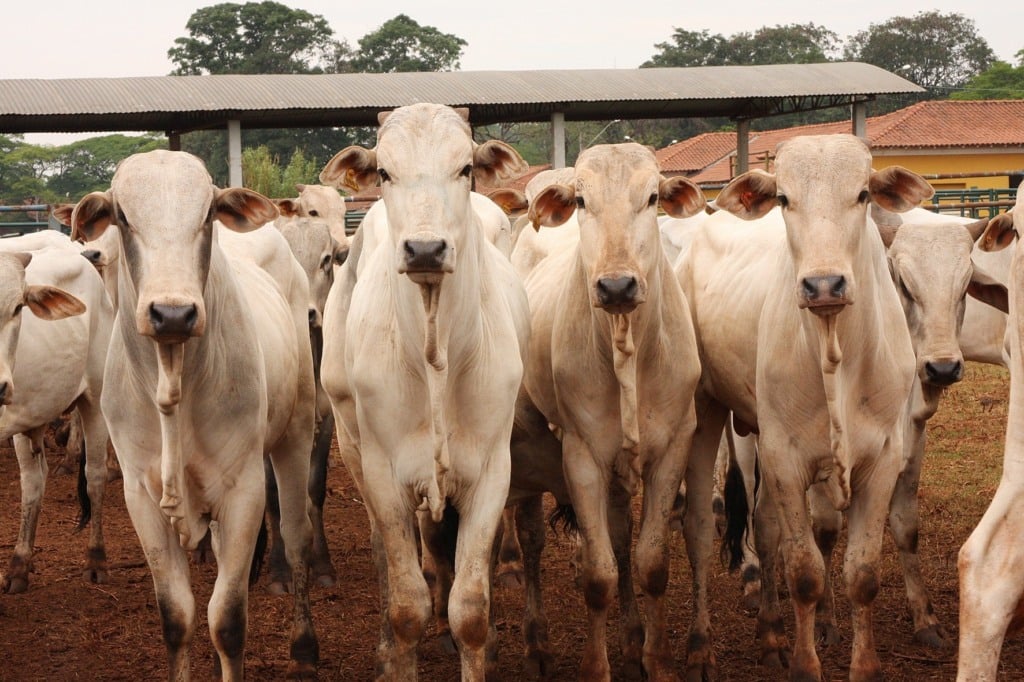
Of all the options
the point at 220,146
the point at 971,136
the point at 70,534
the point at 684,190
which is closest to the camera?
the point at 684,190

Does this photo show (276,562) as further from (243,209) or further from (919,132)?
(919,132)

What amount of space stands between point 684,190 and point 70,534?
6.14 m

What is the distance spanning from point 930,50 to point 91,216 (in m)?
79.5

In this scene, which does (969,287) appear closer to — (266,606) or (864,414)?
(864,414)

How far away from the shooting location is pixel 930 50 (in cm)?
7869

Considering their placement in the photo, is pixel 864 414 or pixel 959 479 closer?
pixel 864 414

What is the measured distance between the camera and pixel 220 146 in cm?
5472

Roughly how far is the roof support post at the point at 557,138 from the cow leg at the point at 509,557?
54.6 ft

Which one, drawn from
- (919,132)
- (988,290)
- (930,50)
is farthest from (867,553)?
(930,50)

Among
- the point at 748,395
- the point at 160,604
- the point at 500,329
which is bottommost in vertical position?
the point at 160,604

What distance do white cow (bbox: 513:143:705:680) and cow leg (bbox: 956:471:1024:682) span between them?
219cm

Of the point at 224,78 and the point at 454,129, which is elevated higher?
the point at 224,78

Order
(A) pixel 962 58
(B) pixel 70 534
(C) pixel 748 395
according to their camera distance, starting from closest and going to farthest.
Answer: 1. (C) pixel 748 395
2. (B) pixel 70 534
3. (A) pixel 962 58

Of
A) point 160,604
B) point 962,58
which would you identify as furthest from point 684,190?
point 962,58
